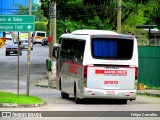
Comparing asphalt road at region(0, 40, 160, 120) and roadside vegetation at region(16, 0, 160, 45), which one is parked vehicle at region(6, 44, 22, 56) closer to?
asphalt road at region(0, 40, 160, 120)

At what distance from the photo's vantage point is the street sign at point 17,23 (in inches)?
928

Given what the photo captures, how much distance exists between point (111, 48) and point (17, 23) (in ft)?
13.3

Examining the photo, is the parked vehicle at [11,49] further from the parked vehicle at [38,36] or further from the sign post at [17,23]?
the sign post at [17,23]

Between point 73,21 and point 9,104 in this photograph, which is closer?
point 9,104

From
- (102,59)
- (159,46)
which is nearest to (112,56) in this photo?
(102,59)

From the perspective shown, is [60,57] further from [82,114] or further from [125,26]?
[125,26]

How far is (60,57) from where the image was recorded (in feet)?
95.2

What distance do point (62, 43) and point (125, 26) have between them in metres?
39.4

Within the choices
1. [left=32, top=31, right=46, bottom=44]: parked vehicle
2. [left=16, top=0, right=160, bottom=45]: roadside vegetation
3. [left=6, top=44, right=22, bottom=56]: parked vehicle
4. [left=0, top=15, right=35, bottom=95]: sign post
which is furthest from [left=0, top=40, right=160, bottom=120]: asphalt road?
[left=32, top=31, right=46, bottom=44]: parked vehicle

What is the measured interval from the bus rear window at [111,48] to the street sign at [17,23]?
9.12 feet

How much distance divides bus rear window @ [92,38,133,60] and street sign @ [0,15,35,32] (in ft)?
9.12

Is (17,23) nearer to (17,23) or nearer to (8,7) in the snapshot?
(17,23)

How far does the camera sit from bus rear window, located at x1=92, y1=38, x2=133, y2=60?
24.5 m

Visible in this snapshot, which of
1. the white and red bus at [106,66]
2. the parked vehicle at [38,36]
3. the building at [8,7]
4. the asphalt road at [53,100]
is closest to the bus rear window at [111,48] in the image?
the white and red bus at [106,66]
